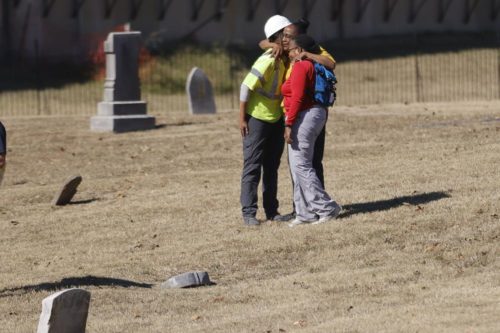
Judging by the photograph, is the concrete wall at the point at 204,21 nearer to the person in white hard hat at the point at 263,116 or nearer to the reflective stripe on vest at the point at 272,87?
the person in white hard hat at the point at 263,116

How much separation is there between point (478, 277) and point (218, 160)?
904 cm

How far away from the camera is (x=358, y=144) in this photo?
65.4 ft

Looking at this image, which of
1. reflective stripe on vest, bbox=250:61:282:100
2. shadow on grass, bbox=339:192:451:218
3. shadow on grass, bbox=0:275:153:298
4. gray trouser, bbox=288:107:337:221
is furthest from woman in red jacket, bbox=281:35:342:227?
shadow on grass, bbox=0:275:153:298

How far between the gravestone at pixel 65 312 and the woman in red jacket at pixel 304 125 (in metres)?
4.46

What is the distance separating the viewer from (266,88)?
13.0m

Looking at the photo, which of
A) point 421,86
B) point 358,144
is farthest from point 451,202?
point 421,86

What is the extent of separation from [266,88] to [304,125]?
0.61 m

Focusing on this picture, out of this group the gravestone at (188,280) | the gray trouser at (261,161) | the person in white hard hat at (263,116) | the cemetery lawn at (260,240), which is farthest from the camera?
the gray trouser at (261,161)

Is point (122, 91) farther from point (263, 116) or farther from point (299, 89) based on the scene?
point (299, 89)

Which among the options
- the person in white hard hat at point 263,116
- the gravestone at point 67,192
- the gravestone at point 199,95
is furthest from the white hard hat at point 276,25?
the gravestone at point 199,95

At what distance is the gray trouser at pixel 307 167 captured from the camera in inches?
500

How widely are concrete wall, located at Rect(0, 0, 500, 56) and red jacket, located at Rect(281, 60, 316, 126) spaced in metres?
26.1

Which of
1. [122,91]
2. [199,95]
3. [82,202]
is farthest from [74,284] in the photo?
[199,95]

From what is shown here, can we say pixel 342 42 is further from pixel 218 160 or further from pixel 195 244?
pixel 195 244
